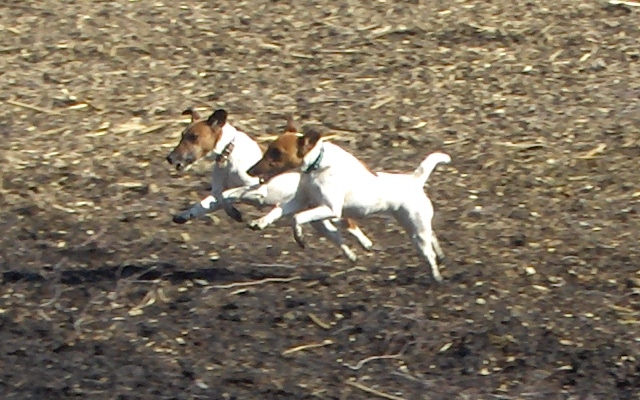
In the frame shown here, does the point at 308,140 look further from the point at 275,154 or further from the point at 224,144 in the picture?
the point at 224,144

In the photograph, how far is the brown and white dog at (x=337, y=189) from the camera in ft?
20.9

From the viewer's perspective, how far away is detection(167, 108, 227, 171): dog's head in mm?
6574

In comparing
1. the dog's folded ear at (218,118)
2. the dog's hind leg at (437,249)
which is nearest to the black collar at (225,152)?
the dog's folded ear at (218,118)

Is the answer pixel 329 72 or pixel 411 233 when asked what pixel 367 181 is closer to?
pixel 411 233

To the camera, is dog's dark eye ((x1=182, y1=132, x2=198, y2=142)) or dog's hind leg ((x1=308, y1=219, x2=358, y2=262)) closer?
dog's dark eye ((x1=182, y1=132, x2=198, y2=142))

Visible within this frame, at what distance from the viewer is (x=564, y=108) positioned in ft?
30.0

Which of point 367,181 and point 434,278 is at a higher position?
point 367,181

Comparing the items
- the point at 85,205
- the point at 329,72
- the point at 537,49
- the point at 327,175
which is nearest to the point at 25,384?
the point at 327,175

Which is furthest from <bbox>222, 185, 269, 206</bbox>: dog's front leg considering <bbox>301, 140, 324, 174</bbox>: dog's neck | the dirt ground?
the dirt ground

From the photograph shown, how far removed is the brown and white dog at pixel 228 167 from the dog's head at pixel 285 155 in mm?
118

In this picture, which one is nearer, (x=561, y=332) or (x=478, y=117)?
(x=561, y=332)

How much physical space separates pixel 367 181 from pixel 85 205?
205 centimetres

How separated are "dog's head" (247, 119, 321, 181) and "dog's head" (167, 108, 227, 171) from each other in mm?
262

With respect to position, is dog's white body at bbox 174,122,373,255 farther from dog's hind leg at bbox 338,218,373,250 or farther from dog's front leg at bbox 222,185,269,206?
dog's hind leg at bbox 338,218,373,250
